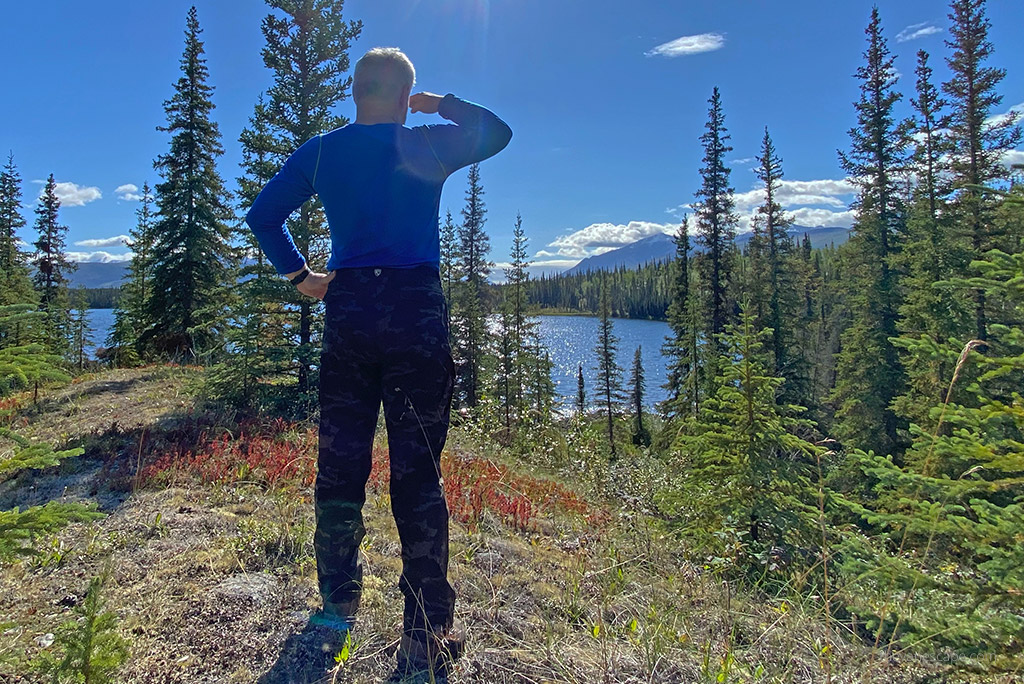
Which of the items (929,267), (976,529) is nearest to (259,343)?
(976,529)

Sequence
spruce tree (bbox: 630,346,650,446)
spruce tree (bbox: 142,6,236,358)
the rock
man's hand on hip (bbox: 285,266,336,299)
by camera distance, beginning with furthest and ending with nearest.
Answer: spruce tree (bbox: 630,346,650,446) → spruce tree (bbox: 142,6,236,358) → the rock → man's hand on hip (bbox: 285,266,336,299)

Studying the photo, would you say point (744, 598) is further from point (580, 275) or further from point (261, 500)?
point (580, 275)

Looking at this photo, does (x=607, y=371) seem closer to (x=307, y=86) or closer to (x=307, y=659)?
(x=307, y=86)

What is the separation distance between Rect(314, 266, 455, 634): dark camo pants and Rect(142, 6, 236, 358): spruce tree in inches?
702

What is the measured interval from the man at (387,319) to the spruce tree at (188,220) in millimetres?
17739

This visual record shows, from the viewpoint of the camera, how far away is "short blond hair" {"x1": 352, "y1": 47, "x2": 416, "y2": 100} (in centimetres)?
224

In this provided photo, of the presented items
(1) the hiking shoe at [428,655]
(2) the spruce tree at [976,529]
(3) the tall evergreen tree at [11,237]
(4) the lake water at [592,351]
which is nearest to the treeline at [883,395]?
(2) the spruce tree at [976,529]

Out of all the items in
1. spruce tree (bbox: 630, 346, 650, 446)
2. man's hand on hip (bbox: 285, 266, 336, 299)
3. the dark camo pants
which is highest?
man's hand on hip (bbox: 285, 266, 336, 299)

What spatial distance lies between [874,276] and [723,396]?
18.0 metres

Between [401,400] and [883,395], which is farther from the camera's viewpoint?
[883,395]

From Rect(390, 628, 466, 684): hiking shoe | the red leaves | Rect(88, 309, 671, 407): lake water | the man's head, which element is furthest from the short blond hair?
Rect(88, 309, 671, 407): lake water

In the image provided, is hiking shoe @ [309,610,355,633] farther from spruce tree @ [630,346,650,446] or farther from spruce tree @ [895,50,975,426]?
spruce tree @ [630,346,650,446]

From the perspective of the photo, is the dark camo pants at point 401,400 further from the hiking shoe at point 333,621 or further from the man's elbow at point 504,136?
the man's elbow at point 504,136

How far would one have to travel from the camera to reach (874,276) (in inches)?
764
